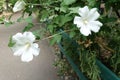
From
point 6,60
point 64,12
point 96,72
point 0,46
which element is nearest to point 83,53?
point 96,72

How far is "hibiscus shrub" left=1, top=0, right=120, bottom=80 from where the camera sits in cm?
193

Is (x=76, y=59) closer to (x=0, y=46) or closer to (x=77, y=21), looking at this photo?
(x=77, y=21)

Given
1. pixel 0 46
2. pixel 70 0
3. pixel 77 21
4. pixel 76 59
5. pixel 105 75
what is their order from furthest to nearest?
pixel 0 46
pixel 76 59
pixel 105 75
pixel 70 0
pixel 77 21

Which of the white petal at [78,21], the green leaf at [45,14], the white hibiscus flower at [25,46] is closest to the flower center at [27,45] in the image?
the white hibiscus flower at [25,46]

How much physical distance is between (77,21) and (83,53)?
1021mm

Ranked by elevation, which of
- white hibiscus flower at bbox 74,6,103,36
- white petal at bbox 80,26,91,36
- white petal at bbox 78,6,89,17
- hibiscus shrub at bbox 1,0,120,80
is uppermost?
white petal at bbox 78,6,89,17

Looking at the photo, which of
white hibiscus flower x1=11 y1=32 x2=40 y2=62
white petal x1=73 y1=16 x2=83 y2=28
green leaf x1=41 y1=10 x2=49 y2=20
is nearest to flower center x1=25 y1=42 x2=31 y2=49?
white hibiscus flower x1=11 y1=32 x2=40 y2=62

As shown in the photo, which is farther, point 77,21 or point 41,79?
point 41,79

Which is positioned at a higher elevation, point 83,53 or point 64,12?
point 64,12

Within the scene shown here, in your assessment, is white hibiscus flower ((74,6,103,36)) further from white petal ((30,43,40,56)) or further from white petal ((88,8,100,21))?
white petal ((30,43,40,56))

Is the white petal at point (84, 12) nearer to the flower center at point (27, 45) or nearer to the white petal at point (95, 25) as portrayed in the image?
the white petal at point (95, 25)

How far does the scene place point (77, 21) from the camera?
180cm

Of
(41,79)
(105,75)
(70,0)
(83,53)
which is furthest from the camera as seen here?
(41,79)

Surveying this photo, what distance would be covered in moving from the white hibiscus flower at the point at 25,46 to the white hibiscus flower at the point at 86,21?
321mm
